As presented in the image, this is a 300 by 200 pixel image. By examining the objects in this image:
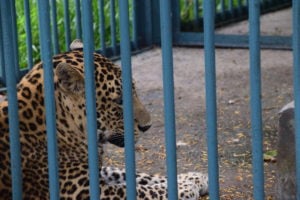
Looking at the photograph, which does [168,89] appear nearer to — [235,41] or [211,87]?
[211,87]

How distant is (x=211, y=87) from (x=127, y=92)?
1.00 ft

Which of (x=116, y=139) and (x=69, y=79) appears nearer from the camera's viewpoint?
(x=69, y=79)

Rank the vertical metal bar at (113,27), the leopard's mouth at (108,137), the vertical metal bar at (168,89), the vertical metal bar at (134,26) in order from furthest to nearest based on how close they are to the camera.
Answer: the vertical metal bar at (134,26) < the vertical metal bar at (113,27) < the leopard's mouth at (108,137) < the vertical metal bar at (168,89)

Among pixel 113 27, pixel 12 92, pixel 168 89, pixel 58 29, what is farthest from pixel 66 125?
pixel 58 29

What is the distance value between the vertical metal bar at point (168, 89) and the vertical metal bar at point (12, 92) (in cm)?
65

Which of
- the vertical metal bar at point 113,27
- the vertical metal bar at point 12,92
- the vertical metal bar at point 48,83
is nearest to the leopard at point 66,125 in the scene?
the vertical metal bar at point 12,92

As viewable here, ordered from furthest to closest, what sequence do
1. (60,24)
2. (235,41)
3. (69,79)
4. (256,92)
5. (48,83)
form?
(235,41) < (60,24) < (69,79) < (48,83) < (256,92)

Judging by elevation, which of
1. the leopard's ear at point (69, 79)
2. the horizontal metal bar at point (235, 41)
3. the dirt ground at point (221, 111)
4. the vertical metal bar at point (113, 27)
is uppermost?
the vertical metal bar at point (113, 27)

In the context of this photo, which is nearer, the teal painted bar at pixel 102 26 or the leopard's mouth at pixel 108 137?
the leopard's mouth at pixel 108 137

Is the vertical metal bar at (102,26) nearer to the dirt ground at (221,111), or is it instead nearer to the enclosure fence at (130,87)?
the dirt ground at (221,111)

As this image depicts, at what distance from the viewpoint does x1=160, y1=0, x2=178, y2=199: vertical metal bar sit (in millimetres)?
2816

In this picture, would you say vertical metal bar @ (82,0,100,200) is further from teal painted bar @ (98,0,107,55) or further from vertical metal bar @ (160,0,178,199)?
teal painted bar @ (98,0,107,55)

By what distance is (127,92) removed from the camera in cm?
290

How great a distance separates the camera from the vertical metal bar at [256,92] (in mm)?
2701
